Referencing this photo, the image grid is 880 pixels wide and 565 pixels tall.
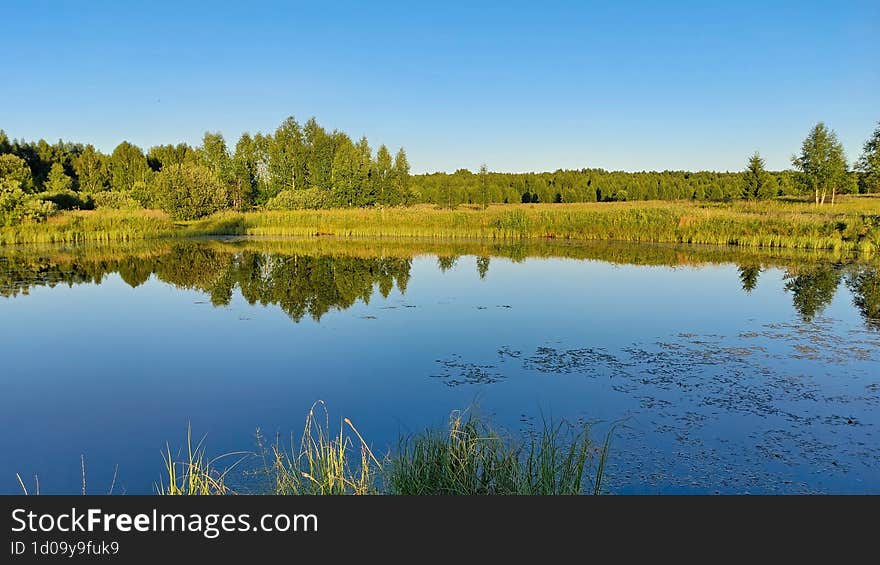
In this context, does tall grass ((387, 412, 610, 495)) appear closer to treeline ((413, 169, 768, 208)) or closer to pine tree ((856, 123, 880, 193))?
pine tree ((856, 123, 880, 193))

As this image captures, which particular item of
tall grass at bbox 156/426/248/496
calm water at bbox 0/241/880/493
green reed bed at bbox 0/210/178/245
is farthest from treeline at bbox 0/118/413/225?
tall grass at bbox 156/426/248/496

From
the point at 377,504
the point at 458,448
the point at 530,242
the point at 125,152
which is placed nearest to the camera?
the point at 377,504

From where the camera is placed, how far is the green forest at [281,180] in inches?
1358

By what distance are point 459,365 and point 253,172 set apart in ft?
150

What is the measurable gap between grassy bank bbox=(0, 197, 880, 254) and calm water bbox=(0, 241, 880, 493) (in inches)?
252

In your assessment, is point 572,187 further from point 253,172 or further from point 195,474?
point 195,474

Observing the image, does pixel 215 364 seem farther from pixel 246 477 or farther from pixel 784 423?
pixel 784 423

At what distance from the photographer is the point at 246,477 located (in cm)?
470

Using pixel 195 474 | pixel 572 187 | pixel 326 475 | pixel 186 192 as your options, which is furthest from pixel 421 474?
pixel 572 187

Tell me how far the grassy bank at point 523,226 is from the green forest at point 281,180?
7.07ft

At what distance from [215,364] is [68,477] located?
330 centimetres

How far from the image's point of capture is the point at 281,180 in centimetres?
4972

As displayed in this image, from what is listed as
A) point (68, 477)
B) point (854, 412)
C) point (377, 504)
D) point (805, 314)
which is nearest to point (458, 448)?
point (377, 504)

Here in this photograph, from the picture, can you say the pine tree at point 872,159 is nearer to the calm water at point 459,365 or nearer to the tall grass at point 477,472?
the calm water at point 459,365
